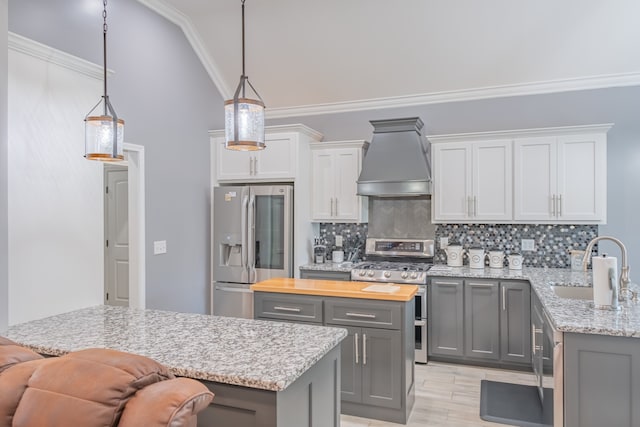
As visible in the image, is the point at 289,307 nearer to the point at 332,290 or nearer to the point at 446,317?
the point at 332,290

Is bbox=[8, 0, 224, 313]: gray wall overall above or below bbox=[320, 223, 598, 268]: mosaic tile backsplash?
above

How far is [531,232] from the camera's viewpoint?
459 cm

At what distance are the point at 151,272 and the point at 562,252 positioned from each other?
4151 millimetres

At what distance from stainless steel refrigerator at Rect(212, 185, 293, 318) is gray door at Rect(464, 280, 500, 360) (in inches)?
74.0

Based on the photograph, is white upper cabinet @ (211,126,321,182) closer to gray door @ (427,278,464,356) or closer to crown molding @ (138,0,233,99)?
crown molding @ (138,0,233,99)

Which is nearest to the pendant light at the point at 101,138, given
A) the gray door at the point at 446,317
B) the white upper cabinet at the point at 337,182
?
the white upper cabinet at the point at 337,182

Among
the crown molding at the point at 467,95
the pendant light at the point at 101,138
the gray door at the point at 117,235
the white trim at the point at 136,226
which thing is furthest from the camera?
the gray door at the point at 117,235

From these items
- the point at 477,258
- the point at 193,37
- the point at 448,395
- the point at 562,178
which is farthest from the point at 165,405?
the point at 193,37

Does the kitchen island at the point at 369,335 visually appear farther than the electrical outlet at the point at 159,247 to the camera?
No

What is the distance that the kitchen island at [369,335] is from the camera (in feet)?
9.86

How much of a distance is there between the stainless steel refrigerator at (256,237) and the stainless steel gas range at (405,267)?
86cm

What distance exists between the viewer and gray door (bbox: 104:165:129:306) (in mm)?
5160

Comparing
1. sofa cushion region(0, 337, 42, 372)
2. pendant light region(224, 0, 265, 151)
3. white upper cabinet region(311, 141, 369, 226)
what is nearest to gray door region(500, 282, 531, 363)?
white upper cabinet region(311, 141, 369, 226)

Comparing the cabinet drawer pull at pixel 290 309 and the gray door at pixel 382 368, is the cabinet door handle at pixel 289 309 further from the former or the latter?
the gray door at pixel 382 368
